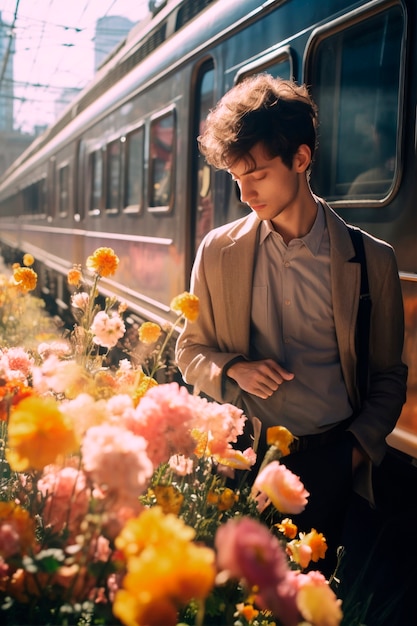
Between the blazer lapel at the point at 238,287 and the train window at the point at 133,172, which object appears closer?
the blazer lapel at the point at 238,287

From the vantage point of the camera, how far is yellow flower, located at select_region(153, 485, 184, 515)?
4.54 feet

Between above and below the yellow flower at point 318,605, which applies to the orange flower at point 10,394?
above

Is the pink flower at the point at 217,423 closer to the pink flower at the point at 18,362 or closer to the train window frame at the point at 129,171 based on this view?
the pink flower at the point at 18,362

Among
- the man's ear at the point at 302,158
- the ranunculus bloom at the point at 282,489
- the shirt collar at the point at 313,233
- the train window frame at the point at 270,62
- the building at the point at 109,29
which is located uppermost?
the building at the point at 109,29

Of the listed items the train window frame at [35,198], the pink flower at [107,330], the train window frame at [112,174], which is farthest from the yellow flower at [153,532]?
the train window frame at [35,198]

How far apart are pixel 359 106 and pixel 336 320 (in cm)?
128

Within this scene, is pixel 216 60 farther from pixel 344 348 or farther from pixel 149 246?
pixel 344 348

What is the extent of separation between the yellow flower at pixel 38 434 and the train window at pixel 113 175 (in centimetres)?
638

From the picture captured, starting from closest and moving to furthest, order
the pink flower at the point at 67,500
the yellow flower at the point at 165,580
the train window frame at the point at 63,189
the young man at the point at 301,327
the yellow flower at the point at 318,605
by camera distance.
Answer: the yellow flower at the point at 165,580 → the yellow flower at the point at 318,605 → the pink flower at the point at 67,500 → the young man at the point at 301,327 → the train window frame at the point at 63,189

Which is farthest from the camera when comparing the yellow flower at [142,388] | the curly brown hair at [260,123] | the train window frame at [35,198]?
the train window frame at [35,198]

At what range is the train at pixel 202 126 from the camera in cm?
279

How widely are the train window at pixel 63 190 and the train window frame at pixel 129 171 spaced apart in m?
4.61

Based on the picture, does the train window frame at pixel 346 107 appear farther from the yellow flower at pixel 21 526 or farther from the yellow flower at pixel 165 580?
the yellow flower at pixel 165 580

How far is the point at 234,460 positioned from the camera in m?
1.53
